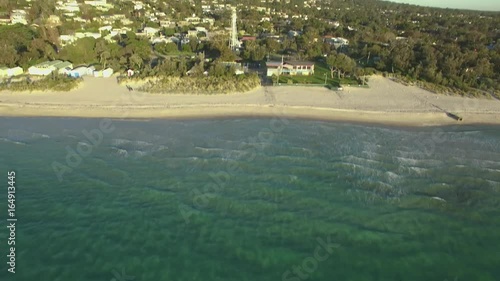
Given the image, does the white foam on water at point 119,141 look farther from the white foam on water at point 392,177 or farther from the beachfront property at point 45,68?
the beachfront property at point 45,68

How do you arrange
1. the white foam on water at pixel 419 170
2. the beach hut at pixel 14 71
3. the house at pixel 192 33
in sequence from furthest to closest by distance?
1. the house at pixel 192 33
2. the beach hut at pixel 14 71
3. the white foam on water at pixel 419 170

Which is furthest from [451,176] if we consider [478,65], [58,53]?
[58,53]

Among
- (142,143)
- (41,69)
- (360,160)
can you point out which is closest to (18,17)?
(41,69)

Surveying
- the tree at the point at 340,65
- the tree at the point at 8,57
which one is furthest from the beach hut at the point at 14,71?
the tree at the point at 340,65

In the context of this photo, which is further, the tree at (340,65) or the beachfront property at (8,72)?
the tree at (340,65)

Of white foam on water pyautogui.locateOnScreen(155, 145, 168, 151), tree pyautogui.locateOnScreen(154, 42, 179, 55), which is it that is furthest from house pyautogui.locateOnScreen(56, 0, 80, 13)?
white foam on water pyautogui.locateOnScreen(155, 145, 168, 151)

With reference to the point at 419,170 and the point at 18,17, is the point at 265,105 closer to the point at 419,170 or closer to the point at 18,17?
the point at 419,170

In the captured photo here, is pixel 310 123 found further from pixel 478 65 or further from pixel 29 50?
pixel 29 50
